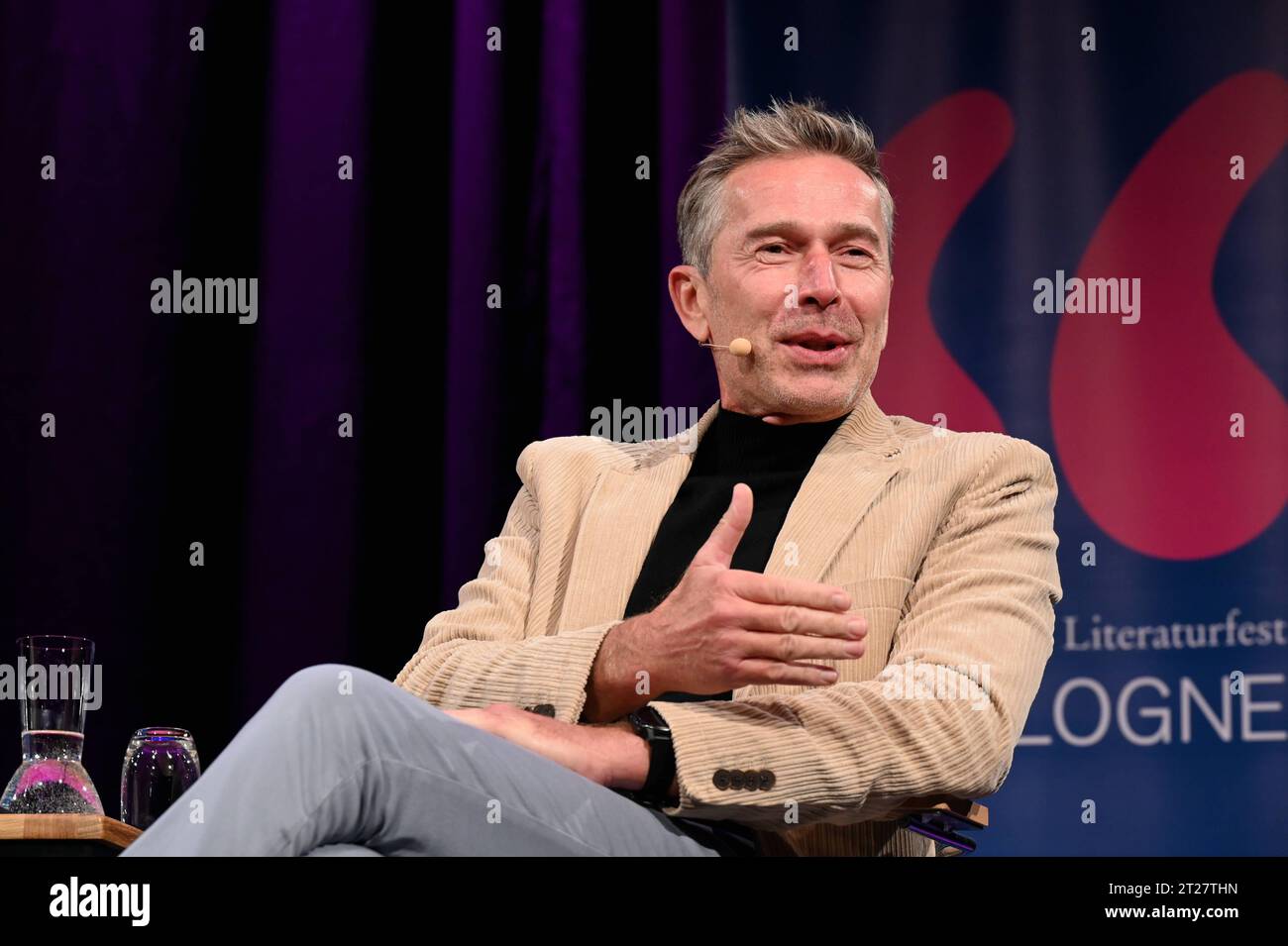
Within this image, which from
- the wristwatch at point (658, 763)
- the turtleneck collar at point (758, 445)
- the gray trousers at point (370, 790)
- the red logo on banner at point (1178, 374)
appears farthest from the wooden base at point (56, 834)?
the red logo on banner at point (1178, 374)

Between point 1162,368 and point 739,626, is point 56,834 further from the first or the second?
point 1162,368

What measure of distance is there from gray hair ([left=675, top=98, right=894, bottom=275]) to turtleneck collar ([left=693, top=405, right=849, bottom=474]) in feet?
0.83

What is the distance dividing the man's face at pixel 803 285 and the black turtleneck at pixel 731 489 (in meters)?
0.03

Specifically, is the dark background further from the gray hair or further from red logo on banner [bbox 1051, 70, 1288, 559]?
the gray hair

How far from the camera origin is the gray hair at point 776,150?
2.34 metres

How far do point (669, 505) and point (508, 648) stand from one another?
38cm

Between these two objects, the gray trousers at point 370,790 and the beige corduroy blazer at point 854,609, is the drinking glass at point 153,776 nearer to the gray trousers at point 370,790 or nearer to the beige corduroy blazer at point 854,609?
the beige corduroy blazer at point 854,609

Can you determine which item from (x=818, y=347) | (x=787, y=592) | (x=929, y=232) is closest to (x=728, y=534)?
(x=787, y=592)

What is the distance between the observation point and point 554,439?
2365mm

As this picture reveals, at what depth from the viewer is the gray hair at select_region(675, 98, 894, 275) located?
234 centimetres

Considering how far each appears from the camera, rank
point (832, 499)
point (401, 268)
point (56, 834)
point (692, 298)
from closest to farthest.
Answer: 1. point (56, 834)
2. point (832, 499)
3. point (692, 298)
4. point (401, 268)

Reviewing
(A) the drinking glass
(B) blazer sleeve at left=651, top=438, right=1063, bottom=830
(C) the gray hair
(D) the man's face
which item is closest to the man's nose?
(D) the man's face

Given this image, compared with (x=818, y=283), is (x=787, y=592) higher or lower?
lower

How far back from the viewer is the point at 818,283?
2223 millimetres
